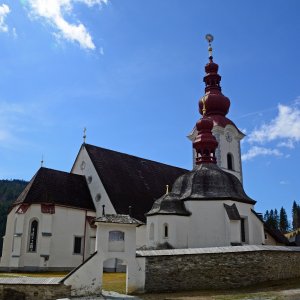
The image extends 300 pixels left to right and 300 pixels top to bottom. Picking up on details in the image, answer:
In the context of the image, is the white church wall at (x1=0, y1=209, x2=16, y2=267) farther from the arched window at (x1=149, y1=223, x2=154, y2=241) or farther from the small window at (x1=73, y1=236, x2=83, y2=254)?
the arched window at (x1=149, y1=223, x2=154, y2=241)

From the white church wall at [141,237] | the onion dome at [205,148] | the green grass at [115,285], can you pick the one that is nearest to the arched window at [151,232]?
the white church wall at [141,237]

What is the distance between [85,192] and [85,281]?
16.3 m

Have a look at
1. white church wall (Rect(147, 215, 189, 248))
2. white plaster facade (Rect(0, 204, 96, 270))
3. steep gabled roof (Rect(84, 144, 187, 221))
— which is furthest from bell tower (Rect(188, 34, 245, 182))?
white church wall (Rect(147, 215, 189, 248))

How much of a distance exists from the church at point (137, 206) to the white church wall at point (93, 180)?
0.08m

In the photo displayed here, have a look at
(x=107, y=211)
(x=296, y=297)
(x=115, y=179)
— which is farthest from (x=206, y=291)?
(x=115, y=179)

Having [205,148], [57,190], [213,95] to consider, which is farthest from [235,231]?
[213,95]

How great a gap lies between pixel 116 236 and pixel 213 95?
81.3 feet

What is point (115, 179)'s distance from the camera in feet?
110

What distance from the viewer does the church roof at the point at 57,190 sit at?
3025 cm

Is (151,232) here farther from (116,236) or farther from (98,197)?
(98,197)

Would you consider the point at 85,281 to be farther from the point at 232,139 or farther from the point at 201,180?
the point at 232,139

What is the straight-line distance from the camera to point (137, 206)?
3203 centimetres

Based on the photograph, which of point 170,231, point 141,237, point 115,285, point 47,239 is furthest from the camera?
point 141,237

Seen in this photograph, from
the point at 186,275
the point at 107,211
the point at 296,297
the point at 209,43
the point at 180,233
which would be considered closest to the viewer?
the point at 296,297
